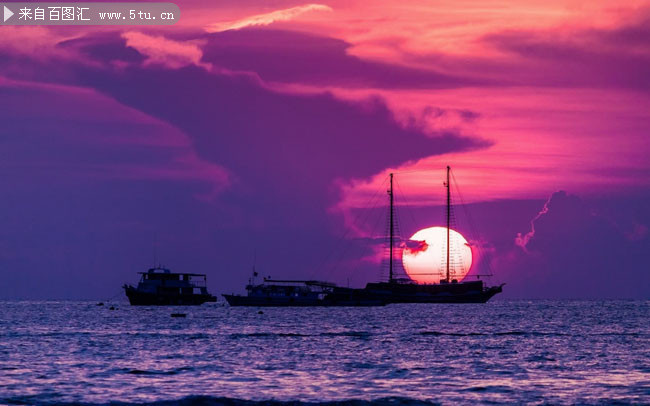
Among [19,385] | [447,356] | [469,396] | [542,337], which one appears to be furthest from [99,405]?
[542,337]

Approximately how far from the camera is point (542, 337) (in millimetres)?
102938

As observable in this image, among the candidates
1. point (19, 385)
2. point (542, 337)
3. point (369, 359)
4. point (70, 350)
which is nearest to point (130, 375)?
point (19, 385)

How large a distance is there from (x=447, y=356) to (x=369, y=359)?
7598mm

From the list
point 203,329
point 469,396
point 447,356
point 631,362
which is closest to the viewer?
point 469,396

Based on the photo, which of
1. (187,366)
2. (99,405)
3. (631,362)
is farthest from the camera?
(631,362)

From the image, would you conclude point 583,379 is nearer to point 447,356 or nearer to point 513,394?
point 513,394

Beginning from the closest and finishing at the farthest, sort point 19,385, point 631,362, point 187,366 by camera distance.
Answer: point 19,385
point 187,366
point 631,362

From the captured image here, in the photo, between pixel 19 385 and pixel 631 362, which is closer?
pixel 19 385

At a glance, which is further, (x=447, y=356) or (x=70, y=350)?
(x=70, y=350)

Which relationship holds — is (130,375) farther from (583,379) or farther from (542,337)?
(542,337)

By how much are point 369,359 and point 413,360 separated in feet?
11.3

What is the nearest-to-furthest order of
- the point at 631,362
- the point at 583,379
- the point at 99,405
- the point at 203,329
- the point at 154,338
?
the point at 99,405
the point at 583,379
the point at 631,362
the point at 154,338
the point at 203,329

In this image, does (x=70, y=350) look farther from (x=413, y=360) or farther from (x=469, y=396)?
(x=469, y=396)

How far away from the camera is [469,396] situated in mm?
48438
